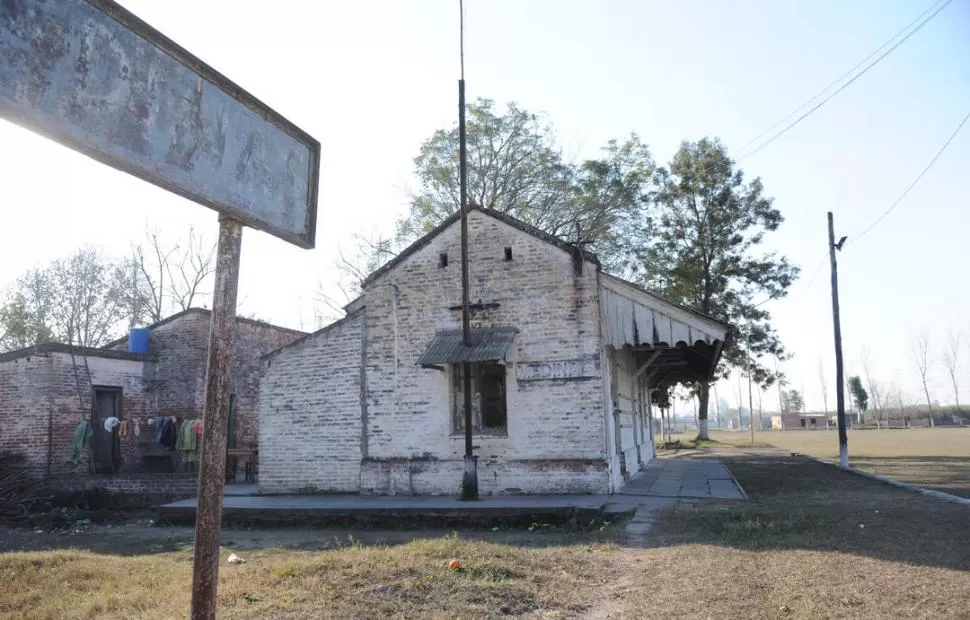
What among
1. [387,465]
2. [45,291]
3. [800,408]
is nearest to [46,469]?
[387,465]

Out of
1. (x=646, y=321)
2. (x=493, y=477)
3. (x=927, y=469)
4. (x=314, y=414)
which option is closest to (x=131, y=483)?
(x=314, y=414)

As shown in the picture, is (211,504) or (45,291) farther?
(45,291)

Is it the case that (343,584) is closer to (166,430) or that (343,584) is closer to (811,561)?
(811,561)

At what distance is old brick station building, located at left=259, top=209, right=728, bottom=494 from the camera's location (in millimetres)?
12414

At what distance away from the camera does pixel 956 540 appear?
23.8 ft

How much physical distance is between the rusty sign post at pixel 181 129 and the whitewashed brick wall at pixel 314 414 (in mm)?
9324

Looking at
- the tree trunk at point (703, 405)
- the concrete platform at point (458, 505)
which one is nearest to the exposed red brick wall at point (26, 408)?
the concrete platform at point (458, 505)

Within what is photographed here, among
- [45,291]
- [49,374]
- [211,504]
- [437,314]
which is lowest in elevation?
[211,504]

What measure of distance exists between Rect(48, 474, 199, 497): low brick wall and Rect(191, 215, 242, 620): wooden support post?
12763 mm

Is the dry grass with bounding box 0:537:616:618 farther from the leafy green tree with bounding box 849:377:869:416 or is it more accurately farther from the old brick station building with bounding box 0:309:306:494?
the leafy green tree with bounding box 849:377:869:416


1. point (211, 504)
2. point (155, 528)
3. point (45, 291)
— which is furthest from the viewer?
point (45, 291)

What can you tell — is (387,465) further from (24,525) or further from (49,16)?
(49,16)

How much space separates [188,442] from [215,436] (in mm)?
14430

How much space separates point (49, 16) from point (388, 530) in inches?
354
